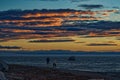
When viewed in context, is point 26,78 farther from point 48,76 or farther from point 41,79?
point 48,76

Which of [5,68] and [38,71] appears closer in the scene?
[5,68]

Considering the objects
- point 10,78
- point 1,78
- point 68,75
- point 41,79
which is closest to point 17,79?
point 10,78

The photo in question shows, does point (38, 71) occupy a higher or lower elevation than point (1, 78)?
lower

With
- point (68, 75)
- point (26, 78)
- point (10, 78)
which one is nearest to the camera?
point (10, 78)

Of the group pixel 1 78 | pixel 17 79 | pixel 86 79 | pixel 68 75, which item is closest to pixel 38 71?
pixel 68 75

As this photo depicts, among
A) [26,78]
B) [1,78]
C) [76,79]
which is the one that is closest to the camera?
[1,78]

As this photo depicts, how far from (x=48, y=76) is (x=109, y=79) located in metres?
6.82

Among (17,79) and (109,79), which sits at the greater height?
(17,79)

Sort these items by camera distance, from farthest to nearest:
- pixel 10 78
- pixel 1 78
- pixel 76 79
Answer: pixel 76 79, pixel 10 78, pixel 1 78

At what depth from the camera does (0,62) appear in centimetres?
4244

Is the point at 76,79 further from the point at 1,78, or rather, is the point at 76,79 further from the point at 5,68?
the point at 1,78

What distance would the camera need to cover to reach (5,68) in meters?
43.2

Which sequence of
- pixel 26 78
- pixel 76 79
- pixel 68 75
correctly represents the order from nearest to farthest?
pixel 26 78 → pixel 76 79 → pixel 68 75

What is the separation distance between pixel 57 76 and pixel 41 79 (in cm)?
450
